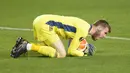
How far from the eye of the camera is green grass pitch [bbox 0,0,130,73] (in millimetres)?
5832

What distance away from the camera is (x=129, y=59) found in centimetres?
634

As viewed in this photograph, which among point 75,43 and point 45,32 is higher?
point 45,32

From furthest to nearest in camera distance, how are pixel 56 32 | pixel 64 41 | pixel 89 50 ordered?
pixel 64 41, pixel 89 50, pixel 56 32

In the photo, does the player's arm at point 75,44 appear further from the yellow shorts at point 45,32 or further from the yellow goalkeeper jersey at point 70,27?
the yellow shorts at point 45,32

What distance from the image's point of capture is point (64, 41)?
26.1 ft

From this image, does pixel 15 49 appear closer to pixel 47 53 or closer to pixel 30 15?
pixel 47 53

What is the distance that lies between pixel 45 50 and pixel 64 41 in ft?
5.14

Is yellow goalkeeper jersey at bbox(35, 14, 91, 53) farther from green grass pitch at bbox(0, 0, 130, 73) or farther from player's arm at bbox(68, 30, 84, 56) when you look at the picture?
green grass pitch at bbox(0, 0, 130, 73)

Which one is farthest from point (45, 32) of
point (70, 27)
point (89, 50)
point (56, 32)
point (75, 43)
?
point (89, 50)

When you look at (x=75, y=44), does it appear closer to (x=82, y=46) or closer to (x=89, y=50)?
(x=82, y=46)

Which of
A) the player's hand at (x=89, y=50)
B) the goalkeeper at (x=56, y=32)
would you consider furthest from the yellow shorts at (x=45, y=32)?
the player's hand at (x=89, y=50)

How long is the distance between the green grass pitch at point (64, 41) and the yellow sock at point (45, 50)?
9 centimetres

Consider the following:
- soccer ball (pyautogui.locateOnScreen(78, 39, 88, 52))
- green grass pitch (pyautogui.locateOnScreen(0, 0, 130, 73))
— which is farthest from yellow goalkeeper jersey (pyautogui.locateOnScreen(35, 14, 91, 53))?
green grass pitch (pyautogui.locateOnScreen(0, 0, 130, 73))

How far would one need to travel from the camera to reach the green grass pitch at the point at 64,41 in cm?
583
